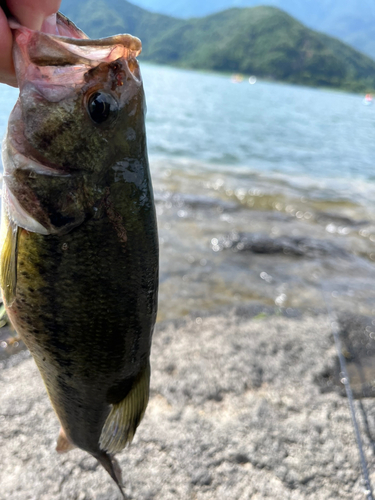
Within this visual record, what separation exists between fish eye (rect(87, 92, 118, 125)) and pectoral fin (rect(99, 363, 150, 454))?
1.24 meters

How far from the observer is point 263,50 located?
15188cm

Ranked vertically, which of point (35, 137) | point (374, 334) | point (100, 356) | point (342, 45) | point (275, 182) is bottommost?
point (275, 182)

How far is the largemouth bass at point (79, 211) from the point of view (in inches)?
56.1

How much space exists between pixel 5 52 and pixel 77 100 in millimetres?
291

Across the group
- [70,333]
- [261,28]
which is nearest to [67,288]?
[70,333]

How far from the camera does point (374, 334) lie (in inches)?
180

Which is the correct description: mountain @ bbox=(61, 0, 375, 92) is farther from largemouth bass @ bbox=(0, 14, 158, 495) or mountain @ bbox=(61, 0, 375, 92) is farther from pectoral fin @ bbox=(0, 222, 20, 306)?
pectoral fin @ bbox=(0, 222, 20, 306)

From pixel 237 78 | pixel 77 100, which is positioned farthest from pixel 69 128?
pixel 237 78

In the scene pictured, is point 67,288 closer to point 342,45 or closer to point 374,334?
point 374,334

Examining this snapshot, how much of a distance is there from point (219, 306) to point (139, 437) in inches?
97.9

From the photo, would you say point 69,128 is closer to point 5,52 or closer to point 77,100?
point 77,100

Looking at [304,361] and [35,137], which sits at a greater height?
[35,137]

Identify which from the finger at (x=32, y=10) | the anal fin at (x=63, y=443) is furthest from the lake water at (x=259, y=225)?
the finger at (x=32, y=10)

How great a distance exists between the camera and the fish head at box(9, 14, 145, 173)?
1.37 m
